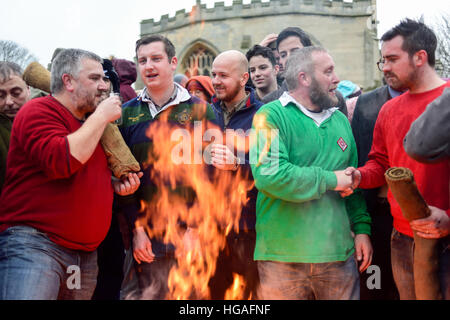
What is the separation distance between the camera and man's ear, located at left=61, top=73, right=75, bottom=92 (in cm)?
347

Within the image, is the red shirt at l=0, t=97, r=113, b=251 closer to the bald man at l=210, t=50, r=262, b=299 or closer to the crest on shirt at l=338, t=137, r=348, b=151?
the bald man at l=210, t=50, r=262, b=299

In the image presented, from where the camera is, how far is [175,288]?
4086 mm

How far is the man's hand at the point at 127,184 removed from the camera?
3697mm

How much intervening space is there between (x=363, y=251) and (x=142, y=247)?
183 cm

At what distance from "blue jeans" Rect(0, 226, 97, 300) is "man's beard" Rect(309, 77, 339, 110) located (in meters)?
2.19

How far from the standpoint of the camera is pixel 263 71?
18.7ft

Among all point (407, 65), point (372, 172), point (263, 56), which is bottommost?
point (372, 172)

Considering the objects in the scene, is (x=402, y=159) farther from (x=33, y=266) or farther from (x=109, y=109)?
(x=33, y=266)

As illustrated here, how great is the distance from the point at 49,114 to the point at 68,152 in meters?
0.39

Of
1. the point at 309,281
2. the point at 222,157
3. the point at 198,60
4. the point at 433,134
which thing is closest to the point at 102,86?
the point at 222,157

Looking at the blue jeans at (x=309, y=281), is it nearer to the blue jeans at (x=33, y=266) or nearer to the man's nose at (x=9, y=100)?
the blue jeans at (x=33, y=266)

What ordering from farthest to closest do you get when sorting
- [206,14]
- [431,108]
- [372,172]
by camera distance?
[206,14] < [372,172] < [431,108]

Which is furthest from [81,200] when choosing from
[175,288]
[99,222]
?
[175,288]
